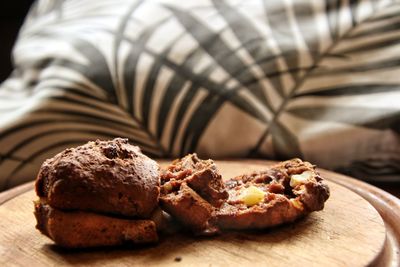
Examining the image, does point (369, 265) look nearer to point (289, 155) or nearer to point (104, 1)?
point (289, 155)

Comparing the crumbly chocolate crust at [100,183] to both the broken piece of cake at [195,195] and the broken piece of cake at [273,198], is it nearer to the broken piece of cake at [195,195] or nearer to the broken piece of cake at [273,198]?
the broken piece of cake at [195,195]

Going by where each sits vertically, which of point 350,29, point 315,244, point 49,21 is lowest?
point 315,244

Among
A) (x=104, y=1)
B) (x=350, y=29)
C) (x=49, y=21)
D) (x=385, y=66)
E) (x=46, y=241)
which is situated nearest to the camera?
(x=46, y=241)

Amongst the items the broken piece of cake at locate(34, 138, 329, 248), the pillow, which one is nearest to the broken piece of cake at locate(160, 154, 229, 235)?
the broken piece of cake at locate(34, 138, 329, 248)

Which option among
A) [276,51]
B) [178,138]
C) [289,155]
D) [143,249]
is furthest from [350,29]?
[143,249]

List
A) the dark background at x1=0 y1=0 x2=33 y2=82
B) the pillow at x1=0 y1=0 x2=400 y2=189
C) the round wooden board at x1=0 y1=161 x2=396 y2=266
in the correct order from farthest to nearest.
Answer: the dark background at x1=0 y1=0 x2=33 y2=82, the pillow at x1=0 y1=0 x2=400 y2=189, the round wooden board at x1=0 y1=161 x2=396 y2=266

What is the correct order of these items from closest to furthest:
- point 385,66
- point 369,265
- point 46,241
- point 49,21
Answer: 1. point 369,265
2. point 46,241
3. point 385,66
4. point 49,21

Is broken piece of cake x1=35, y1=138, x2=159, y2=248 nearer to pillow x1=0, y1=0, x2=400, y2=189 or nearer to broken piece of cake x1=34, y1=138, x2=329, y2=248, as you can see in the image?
broken piece of cake x1=34, y1=138, x2=329, y2=248
